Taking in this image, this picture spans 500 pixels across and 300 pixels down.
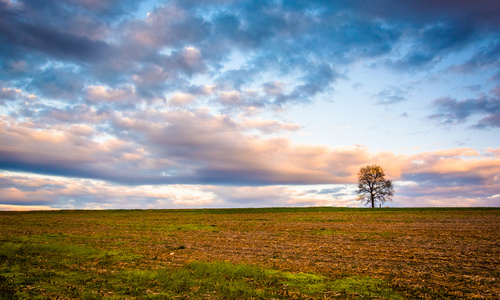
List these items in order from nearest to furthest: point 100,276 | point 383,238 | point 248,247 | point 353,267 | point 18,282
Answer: point 18,282, point 100,276, point 353,267, point 248,247, point 383,238

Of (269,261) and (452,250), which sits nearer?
(269,261)

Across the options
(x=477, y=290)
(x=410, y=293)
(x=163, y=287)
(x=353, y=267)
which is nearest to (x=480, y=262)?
(x=477, y=290)

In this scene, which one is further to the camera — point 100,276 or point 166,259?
point 166,259

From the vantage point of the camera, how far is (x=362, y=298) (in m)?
11.4

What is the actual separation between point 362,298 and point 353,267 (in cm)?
550

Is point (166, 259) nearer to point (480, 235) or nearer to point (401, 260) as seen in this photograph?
point (401, 260)

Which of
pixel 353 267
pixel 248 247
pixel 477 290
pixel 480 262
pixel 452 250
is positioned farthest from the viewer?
pixel 248 247

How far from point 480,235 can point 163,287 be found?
Answer: 3075cm

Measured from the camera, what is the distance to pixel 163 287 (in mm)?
12883

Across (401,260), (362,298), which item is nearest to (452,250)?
(401,260)

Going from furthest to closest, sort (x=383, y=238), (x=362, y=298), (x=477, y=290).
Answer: (x=383, y=238)
(x=477, y=290)
(x=362, y=298)

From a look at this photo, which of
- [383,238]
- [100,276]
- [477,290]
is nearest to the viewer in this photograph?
[477,290]

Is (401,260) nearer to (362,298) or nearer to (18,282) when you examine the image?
(362,298)

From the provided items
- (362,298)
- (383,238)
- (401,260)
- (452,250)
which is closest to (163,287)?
(362,298)
